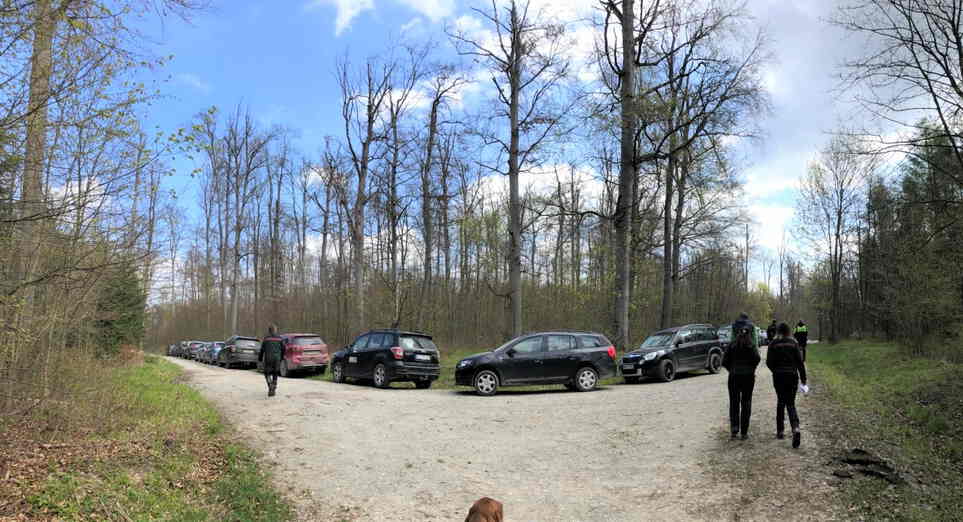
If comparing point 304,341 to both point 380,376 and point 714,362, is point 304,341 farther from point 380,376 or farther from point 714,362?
point 714,362

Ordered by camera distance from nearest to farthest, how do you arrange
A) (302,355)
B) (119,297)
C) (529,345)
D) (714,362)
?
(119,297) → (529,345) → (714,362) → (302,355)

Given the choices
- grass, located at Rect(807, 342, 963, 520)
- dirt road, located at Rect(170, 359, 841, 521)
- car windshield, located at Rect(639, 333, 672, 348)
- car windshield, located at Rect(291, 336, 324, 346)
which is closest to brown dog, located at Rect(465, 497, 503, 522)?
dirt road, located at Rect(170, 359, 841, 521)

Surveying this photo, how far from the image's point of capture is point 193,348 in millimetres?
42906

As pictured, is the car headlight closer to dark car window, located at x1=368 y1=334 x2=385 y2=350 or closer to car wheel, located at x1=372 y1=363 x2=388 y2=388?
car wheel, located at x1=372 y1=363 x2=388 y2=388

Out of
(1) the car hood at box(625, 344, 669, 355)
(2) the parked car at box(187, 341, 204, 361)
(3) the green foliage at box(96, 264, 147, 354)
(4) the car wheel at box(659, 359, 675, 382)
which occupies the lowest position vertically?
(2) the parked car at box(187, 341, 204, 361)

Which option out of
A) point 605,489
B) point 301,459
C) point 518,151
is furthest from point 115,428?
point 518,151

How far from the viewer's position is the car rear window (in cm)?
1786

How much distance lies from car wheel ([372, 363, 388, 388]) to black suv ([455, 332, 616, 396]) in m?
2.58

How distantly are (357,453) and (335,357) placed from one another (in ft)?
38.4

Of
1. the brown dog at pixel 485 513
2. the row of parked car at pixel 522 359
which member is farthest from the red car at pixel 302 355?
the brown dog at pixel 485 513

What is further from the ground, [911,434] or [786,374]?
[786,374]

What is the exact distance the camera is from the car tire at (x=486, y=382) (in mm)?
15938

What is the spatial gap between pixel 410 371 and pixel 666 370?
7.72 metres

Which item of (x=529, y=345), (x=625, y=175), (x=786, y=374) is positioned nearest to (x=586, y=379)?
(x=529, y=345)
